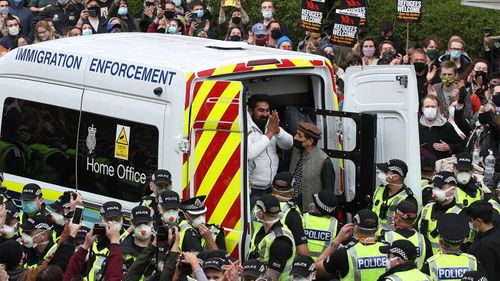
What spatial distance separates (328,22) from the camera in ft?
67.4

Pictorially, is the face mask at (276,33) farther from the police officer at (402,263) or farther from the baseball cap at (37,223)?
the police officer at (402,263)

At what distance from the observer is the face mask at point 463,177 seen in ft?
40.6

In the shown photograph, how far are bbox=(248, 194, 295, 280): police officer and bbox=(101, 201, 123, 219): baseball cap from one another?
3.52 feet

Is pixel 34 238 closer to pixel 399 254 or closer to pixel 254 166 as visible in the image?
pixel 254 166

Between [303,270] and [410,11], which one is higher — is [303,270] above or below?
below

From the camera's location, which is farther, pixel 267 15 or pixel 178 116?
pixel 267 15

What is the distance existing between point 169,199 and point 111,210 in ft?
1.63

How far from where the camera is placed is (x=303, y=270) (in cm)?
980

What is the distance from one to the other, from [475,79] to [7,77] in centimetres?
625

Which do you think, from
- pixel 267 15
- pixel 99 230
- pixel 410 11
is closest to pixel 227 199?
pixel 99 230

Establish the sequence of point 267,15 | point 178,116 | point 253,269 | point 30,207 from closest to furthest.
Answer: point 253,269 → point 178,116 → point 30,207 → point 267,15

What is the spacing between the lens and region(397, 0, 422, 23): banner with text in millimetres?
17359

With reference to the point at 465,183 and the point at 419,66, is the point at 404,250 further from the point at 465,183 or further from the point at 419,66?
the point at 419,66

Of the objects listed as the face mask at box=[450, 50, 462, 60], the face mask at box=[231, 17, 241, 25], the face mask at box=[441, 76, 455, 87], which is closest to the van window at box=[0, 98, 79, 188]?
the face mask at box=[441, 76, 455, 87]
